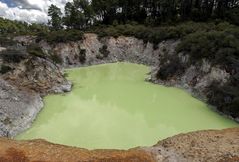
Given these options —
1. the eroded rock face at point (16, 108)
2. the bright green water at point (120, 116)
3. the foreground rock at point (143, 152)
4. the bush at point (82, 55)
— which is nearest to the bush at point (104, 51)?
the bush at point (82, 55)

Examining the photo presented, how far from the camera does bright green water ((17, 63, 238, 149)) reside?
24547mm

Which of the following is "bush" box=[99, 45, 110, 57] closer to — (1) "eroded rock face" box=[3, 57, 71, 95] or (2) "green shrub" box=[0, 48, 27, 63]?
(1) "eroded rock face" box=[3, 57, 71, 95]

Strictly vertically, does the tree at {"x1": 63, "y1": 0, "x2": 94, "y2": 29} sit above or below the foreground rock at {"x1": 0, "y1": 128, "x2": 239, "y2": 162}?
above

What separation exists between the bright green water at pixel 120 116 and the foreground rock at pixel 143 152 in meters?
2.83

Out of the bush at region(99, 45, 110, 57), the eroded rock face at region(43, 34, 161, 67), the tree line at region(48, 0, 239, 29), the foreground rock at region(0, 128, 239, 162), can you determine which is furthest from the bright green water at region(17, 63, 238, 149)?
the tree line at region(48, 0, 239, 29)

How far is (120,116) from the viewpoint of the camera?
28.9 metres

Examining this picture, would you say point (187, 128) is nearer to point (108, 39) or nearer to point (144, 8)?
point (108, 39)

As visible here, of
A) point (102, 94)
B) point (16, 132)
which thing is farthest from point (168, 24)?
point (16, 132)

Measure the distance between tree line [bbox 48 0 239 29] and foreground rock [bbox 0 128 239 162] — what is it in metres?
50.4

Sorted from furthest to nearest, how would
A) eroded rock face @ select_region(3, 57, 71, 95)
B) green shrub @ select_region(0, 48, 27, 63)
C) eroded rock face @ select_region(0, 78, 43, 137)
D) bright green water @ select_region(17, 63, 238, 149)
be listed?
1. green shrub @ select_region(0, 48, 27, 63)
2. eroded rock face @ select_region(3, 57, 71, 95)
3. eroded rock face @ select_region(0, 78, 43, 137)
4. bright green water @ select_region(17, 63, 238, 149)

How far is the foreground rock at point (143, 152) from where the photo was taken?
18.8 meters

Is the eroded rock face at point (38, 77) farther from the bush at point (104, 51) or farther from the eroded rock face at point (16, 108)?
the bush at point (104, 51)

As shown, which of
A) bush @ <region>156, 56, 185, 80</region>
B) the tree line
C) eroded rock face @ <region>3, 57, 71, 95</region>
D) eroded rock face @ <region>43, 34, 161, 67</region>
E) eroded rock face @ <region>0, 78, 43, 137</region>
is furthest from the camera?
the tree line

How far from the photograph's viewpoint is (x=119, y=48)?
199 feet
